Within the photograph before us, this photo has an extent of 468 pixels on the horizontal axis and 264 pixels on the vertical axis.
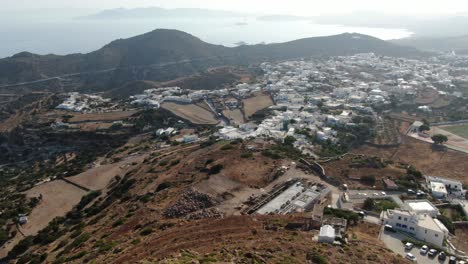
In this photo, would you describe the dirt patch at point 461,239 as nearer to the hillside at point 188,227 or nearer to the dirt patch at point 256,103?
the hillside at point 188,227

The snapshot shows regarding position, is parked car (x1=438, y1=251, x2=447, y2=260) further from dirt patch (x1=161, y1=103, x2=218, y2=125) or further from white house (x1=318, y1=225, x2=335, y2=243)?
dirt patch (x1=161, y1=103, x2=218, y2=125)

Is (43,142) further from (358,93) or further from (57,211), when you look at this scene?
(358,93)

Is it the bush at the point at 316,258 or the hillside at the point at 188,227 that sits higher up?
the bush at the point at 316,258

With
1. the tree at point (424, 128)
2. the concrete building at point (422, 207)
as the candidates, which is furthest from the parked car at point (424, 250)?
the tree at point (424, 128)

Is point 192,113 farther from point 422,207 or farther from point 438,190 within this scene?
point 422,207

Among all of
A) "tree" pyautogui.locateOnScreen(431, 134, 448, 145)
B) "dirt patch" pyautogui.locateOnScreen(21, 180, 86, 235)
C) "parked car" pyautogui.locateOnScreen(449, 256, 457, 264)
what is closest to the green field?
"tree" pyautogui.locateOnScreen(431, 134, 448, 145)
